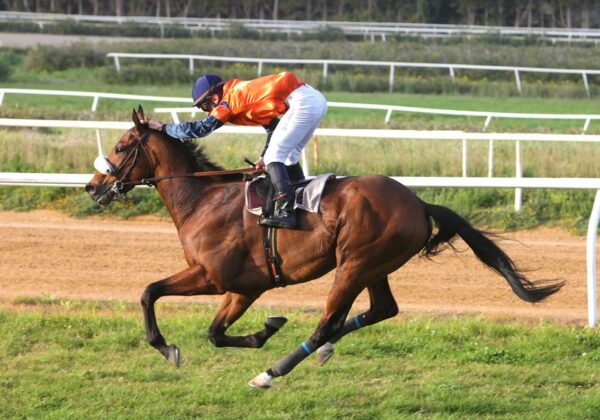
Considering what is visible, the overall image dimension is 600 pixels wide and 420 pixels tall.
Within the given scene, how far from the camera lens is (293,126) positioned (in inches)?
223

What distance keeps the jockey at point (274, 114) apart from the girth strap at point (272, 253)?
0.21ft

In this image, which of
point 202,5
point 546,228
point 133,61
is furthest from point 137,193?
point 202,5

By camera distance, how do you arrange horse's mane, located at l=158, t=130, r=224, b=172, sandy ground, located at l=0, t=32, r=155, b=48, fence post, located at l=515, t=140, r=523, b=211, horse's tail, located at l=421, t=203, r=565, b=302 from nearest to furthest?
horse's tail, located at l=421, t=203, r=565, b=302
horse's mane, located at l=158, t=130, r=224, b=172
fence post, located at l=515, t=140, r=523, b=211
sandy ground, located at l=0, t=32, r=155, b=48

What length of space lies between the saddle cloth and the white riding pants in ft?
0.42

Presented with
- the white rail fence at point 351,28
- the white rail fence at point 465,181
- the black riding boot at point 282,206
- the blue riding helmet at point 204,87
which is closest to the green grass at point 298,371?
the white rail fence at point 465,181

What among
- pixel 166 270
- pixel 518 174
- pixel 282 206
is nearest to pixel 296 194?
pixel 282 206

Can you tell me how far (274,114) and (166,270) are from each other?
3.39m

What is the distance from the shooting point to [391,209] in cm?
548

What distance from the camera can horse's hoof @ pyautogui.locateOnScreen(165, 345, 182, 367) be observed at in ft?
18.0

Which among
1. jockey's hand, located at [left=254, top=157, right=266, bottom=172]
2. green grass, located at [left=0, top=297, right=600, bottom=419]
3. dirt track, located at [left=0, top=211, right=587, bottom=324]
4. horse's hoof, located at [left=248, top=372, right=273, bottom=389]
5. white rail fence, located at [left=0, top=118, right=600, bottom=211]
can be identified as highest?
jockey's hand, located at [left=254, top=157, right=266, bottom=172]

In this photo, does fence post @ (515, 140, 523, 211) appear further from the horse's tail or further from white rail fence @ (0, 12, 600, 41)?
white rail fence @ (0, 12, 600, 41)

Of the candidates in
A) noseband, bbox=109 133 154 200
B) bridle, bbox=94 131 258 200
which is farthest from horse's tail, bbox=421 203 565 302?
noseband, bbox=109 133 154 200

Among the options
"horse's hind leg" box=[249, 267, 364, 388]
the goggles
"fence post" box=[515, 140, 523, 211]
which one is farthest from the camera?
"fence post" box=[515, 140, 523, 211]

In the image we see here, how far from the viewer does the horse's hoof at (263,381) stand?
5383 millimetres
